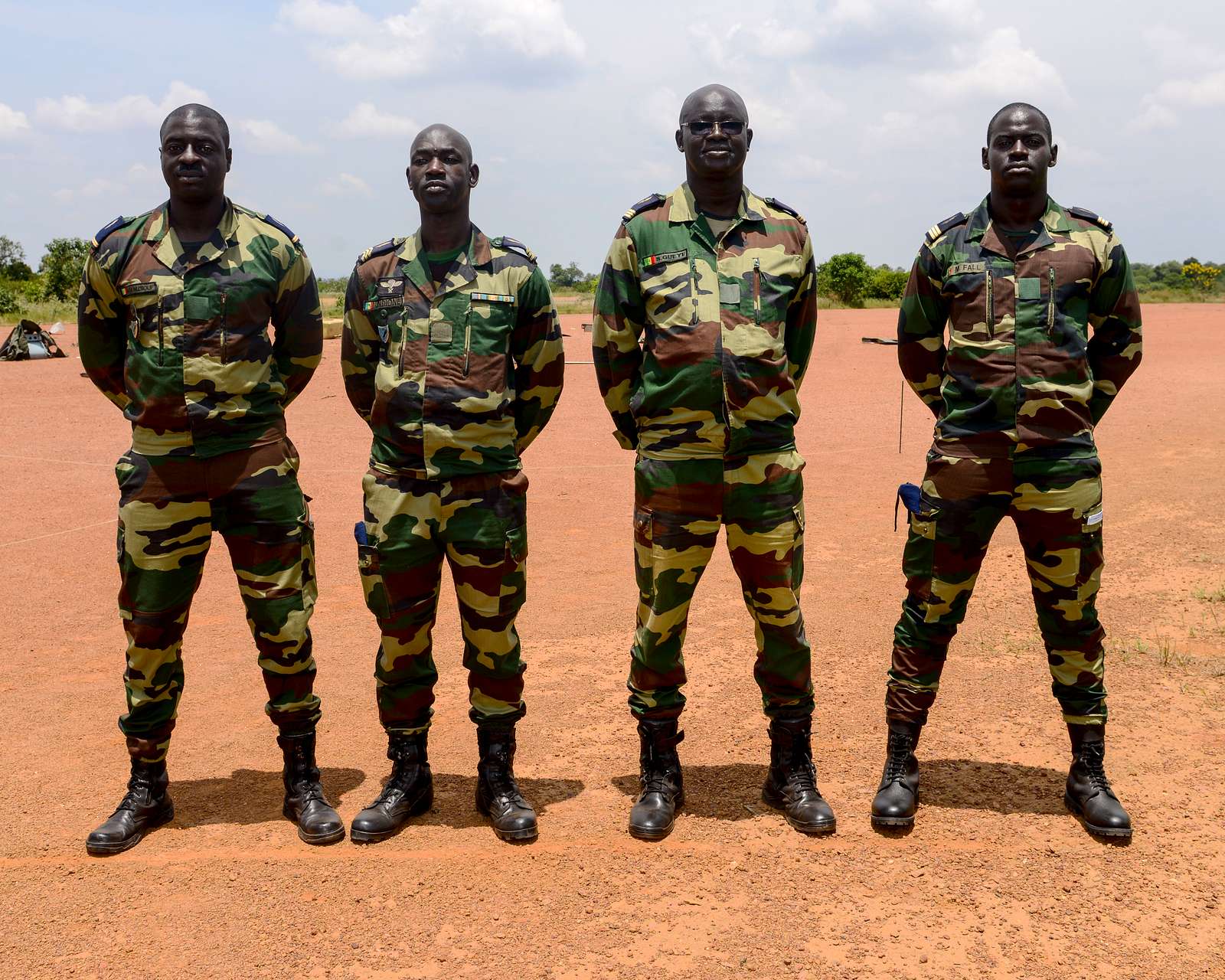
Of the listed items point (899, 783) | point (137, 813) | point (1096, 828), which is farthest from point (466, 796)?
point (1096, 828)

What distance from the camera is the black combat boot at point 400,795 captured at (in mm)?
3938

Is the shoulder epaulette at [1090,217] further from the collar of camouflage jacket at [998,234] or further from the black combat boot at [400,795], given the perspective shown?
the black combat boot at [400,795]

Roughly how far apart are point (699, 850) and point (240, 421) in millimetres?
2111

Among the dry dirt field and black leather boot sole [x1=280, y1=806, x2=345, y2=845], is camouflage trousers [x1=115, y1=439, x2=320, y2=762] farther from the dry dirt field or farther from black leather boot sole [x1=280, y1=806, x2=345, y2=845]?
the dry dirt field

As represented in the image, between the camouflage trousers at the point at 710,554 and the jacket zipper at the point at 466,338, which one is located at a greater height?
the jacket zipper at the point at 466,338

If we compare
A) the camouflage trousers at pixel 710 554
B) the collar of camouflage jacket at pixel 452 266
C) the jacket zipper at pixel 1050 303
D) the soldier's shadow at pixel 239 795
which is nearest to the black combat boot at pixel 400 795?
the soldier's shadow at pixel 239 795

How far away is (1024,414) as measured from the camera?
3811 mm

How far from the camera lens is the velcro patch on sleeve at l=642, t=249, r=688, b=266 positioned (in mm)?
3863

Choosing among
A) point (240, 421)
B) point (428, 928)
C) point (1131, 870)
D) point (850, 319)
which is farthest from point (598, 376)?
point (850, 319)

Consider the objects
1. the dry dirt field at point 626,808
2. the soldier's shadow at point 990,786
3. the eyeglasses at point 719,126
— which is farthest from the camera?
the soldier's shadow at point 990,786

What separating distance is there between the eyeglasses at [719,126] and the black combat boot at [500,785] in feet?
7.03

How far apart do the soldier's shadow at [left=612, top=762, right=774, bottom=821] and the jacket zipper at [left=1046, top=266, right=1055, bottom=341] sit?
76.0 inches

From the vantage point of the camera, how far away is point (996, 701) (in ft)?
17.0

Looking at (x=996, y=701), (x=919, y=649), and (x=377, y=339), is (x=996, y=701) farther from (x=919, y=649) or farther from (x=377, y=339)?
(x=377, y=339)
